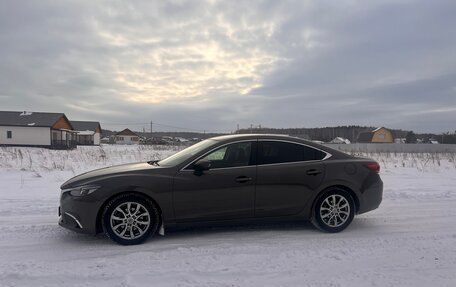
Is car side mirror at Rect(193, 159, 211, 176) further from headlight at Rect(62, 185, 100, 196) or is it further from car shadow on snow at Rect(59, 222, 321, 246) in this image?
headlight at Rect(62, 185, 100, 196)

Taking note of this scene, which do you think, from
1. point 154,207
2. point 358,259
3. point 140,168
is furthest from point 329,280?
point 140,168

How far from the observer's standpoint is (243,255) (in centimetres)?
470

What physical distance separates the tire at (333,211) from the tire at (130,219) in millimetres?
2468

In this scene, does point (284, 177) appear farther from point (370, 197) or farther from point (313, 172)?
point (370, 197)

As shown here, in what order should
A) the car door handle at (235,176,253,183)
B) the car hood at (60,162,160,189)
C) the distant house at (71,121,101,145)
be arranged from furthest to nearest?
1. the distant house at (71,121,101,145)
2. the car door handle at (235,176,253,183)
3. the car hood at (60,162,160,189)

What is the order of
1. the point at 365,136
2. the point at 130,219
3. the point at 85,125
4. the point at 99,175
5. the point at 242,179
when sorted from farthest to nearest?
1. the point at 365,136
2. the point at 85,125
3. the point at 242,179
4. the point at 99,175
5. the point at 130,219

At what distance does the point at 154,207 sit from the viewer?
5180 millimetres

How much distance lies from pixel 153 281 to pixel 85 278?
0.74 meters

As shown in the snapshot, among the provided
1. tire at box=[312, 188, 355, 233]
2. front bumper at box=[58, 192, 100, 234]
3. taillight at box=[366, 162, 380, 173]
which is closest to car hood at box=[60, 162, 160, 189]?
front bumper at box=[58, 192, 100, 234]

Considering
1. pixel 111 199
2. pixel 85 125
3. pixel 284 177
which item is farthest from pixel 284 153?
pixel 85 125

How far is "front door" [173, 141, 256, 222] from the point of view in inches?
207

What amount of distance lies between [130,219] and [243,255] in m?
1.62

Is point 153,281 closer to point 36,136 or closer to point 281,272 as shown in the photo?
point 281,272

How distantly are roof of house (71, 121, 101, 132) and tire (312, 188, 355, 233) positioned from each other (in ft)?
259
